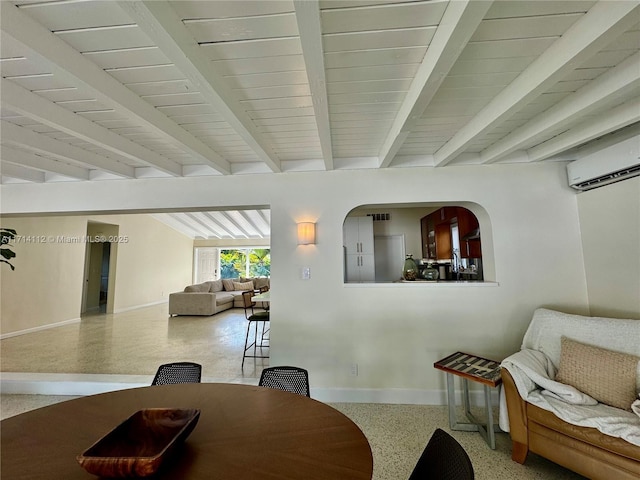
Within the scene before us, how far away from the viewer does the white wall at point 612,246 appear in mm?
2135

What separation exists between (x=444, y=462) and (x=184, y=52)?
1.86m

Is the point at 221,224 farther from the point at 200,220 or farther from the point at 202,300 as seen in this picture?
the point at 202,300

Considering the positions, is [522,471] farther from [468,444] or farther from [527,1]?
[527,1]

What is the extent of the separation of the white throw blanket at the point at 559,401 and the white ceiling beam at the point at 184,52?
2599 mm

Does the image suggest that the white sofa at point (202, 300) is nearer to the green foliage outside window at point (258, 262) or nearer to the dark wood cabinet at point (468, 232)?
the green foliage outside window at point (258, 262)

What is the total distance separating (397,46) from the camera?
1.32m

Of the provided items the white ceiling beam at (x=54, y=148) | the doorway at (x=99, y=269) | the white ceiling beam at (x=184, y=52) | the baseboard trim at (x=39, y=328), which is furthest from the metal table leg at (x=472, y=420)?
the doorway at (x=99, y=269)

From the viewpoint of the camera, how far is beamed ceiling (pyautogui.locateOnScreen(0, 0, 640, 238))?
3.67 ft

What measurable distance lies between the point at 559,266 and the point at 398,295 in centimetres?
157

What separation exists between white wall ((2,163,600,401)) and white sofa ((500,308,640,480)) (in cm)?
58

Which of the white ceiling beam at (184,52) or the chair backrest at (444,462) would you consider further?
the white ceiling beam at (184,52)

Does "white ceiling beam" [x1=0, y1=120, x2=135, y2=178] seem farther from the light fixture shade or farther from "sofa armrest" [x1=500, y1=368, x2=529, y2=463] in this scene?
"sofa armrest" [x1=500, y1=368, x2=529, y2=463]

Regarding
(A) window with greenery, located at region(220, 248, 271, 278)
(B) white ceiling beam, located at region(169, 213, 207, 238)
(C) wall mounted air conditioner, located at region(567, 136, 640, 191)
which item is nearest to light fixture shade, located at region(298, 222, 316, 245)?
(C) wall mounted air conditioner, located at region(567, 136, 640, 191)

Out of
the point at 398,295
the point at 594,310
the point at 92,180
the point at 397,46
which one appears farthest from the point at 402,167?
the point at 92,180
